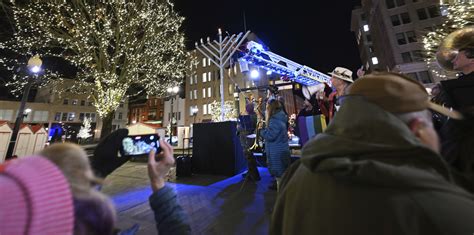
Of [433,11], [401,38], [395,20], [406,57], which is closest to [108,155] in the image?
[406,57]

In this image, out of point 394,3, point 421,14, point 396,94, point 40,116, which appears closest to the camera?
point 396,94

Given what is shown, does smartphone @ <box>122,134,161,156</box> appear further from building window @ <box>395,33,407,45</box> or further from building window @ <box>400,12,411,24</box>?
building window @ <box>400,12,411,24</box>

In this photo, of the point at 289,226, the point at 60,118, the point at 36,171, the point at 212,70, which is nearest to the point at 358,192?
the point at 289,226

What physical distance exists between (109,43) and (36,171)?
10.4 metres

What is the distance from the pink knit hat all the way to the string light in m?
10.1

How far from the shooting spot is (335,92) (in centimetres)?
364

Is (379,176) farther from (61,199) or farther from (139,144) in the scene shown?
(139,144)

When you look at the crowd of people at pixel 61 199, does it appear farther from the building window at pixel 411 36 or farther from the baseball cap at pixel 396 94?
the building window at pixel 411 36

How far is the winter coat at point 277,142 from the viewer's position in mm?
3369

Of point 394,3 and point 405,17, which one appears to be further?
point 394,3

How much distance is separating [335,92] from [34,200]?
4.05 m

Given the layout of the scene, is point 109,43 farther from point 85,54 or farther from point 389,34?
point 389,34

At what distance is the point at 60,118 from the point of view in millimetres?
32219

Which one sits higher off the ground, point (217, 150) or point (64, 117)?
point (64, 117)
